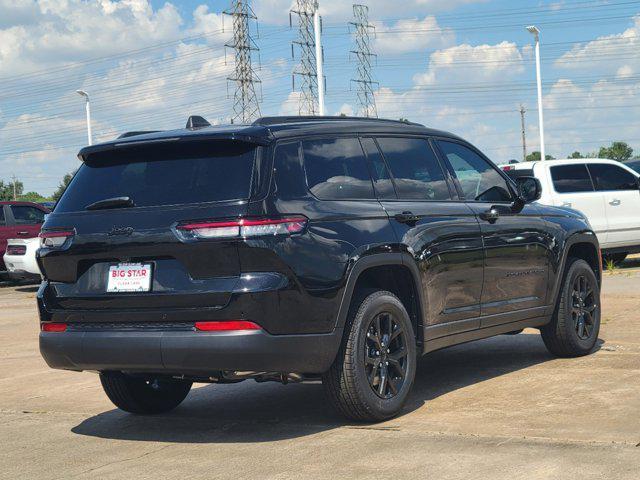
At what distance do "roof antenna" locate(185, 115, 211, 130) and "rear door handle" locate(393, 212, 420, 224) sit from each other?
139 cm

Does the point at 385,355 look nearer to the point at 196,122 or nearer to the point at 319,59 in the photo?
the point at 196,122

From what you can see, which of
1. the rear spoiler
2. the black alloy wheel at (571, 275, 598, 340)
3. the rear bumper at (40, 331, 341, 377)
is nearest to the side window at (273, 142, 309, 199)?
the rear spoiler

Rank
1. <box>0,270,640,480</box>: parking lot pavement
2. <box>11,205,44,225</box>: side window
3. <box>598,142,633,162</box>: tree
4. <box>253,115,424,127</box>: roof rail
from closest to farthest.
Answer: <box>0,270,640,480</box>: parking lot pavement, <box>253,115,424,127</box>: roof rail, <box>11,205,44,225</box>: side window, <box>598,142,633,162</box>: tree

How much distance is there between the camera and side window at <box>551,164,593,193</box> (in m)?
17.3

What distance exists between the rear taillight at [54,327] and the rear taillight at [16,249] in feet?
52.4

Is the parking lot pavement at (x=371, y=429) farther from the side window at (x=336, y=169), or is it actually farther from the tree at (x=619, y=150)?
the tree at (x=619, y=150)

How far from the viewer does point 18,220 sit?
81.0ft

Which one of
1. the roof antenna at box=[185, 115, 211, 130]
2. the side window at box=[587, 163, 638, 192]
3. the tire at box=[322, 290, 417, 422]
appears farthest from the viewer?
the side window at box=[587, 163, 638, 192]

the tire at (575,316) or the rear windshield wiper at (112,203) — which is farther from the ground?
the rear windshield wiper at (112,203)

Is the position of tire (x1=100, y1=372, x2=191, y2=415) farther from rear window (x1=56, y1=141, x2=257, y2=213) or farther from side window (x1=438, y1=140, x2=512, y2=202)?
side window (x1=438, y1=140, x2=512, y2=202)

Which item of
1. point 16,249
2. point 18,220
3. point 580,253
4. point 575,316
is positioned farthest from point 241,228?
point 18,220

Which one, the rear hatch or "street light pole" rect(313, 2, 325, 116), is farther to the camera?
"street light pole" rect(313, 2, 325, 116)

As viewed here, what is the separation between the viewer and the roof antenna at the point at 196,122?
22.4ft

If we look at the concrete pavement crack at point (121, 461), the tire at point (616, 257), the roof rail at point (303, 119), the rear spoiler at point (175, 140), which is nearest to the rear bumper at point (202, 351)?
the concrete pavement crack at point (121, 461)
